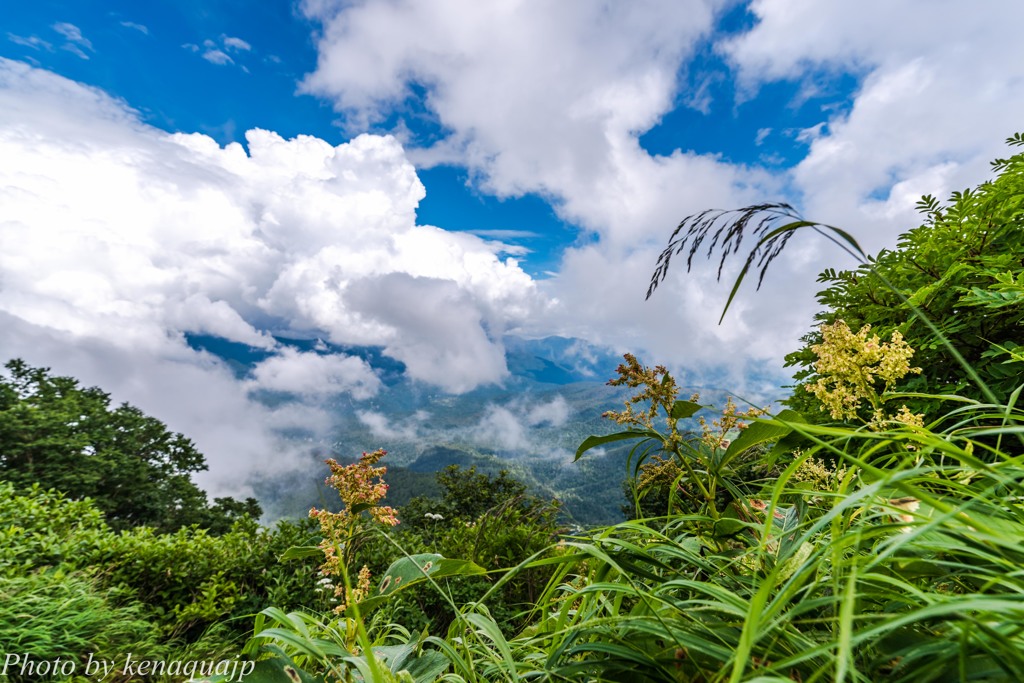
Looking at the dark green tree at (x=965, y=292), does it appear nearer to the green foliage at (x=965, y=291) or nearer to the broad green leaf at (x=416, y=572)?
the green foliage at (x=965, y=291)

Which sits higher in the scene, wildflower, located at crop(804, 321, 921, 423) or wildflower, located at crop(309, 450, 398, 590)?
wildflower, located at crop(804, 321, 921, 423)

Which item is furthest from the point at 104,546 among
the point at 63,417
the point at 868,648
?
the point at 63,417

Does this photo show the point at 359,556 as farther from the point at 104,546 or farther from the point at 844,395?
the point at 844,395

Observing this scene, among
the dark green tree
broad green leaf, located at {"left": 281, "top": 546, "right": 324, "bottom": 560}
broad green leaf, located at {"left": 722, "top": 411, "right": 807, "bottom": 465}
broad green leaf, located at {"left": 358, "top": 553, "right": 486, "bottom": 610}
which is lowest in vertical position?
broad green leaf, located at {"left": 358, "top": 553, "right": 486, "bottom": 610}

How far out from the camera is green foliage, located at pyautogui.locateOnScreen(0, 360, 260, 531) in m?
18.9

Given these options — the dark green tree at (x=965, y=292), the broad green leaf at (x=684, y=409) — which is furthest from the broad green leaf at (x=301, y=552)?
the dark green tree at (x=965, y=292)

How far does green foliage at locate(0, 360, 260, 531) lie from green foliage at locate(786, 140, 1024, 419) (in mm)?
23622

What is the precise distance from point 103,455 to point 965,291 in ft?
95.0

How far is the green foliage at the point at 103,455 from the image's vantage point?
1894 cm

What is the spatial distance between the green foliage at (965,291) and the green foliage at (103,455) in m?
23.6

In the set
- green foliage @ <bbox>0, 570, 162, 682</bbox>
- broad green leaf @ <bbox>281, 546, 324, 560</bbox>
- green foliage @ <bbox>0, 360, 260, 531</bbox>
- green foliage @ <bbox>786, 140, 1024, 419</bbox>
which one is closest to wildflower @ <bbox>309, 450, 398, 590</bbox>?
broad green leaf @ <bbox>281, 546, 324, 560</bbox>

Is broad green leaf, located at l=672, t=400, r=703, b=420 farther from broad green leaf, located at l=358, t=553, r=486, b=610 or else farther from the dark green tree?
the dark green tree

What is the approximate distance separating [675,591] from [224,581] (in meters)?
5.29

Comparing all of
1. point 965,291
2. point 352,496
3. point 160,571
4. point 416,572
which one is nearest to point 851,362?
point 416,572
